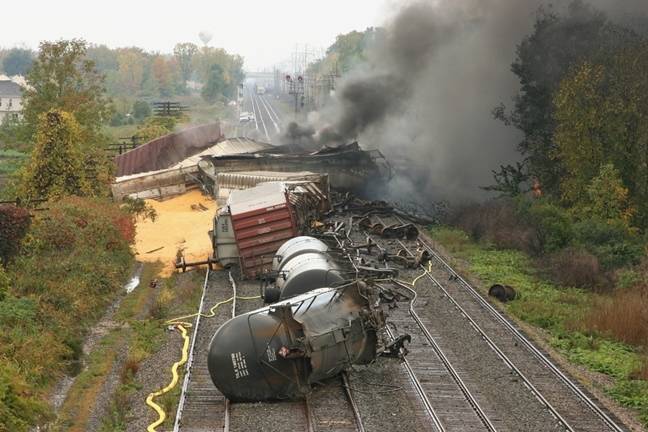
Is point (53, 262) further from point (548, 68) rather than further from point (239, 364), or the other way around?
point (548, 68)

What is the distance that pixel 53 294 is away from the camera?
2102 centimetres

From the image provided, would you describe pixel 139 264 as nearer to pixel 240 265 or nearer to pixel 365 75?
pixel 240 265

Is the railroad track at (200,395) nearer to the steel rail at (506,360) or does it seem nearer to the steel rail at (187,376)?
the steel rail at (187,376)

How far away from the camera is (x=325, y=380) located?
632 inches

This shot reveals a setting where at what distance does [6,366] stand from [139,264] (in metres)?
15.4

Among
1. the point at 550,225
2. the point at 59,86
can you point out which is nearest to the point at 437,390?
the point at 550,225

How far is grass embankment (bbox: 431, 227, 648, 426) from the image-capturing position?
666 inches

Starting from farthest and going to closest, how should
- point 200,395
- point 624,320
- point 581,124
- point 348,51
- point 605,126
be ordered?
point 348,51 → point 581,124 → point 605,126 → point 624,320 → point 200,395

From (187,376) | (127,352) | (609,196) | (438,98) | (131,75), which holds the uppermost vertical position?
(438,98)

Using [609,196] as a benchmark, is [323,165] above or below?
below

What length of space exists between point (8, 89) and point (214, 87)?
4571 cm

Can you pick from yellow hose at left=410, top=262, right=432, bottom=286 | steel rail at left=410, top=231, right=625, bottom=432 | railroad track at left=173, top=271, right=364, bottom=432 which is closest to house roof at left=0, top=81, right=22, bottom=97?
yellow hose at left=410, top=262, right=432, bottom=286

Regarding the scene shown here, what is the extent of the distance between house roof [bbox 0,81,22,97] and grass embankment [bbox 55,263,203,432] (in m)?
98.9

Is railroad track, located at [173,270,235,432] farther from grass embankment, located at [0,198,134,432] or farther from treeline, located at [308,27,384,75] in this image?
treeline, located at [308,27,384,75]
